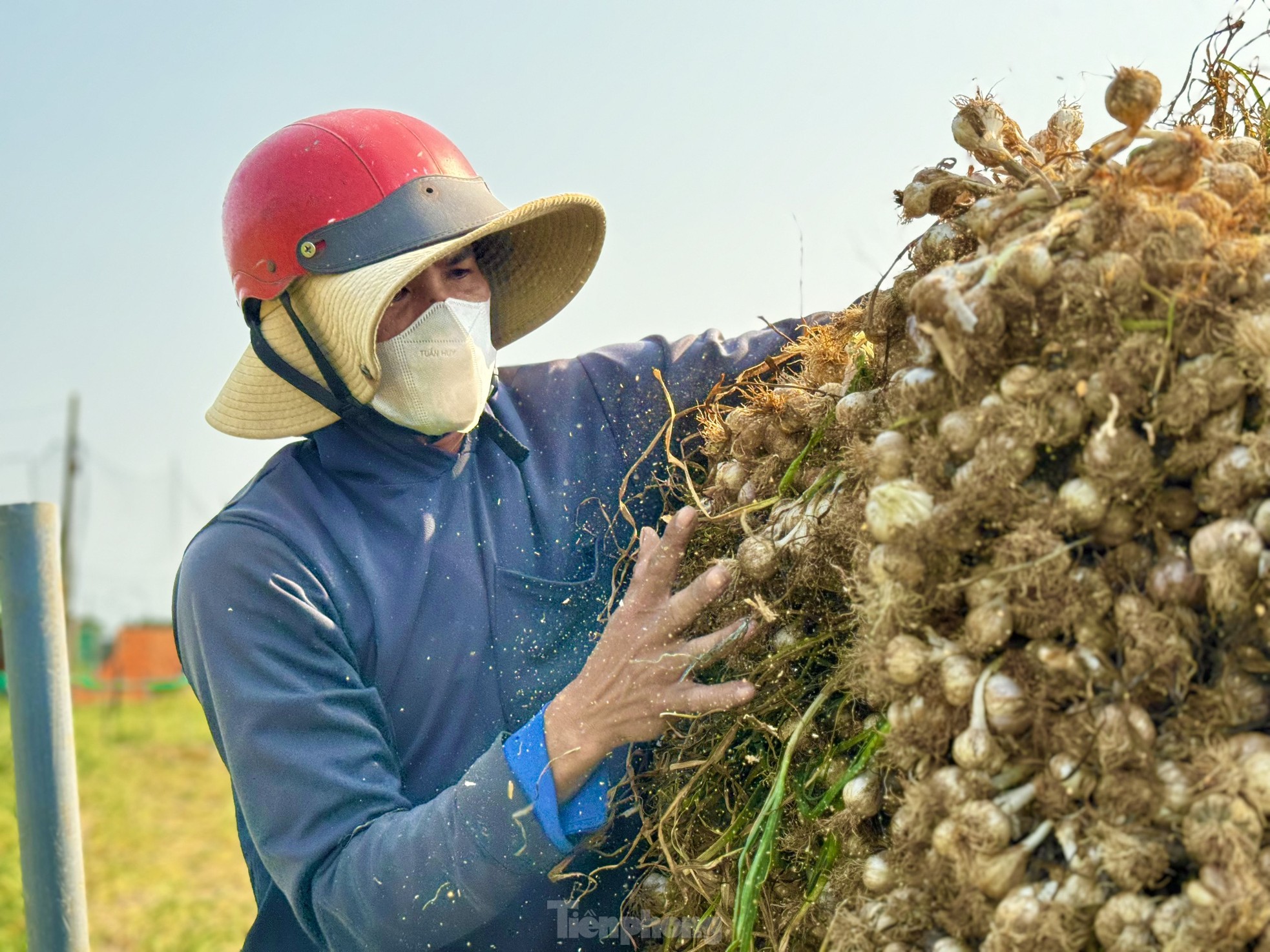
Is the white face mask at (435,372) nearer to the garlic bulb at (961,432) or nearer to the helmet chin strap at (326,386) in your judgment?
the helmet chin strap at (326,386)

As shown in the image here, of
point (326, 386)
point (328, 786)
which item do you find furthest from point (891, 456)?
point (326, 386)

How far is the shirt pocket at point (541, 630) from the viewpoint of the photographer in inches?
73.4

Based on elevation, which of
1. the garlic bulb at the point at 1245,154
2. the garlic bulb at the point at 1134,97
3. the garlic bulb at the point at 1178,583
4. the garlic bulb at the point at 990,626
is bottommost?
the garlic bulb at the point at 990,626

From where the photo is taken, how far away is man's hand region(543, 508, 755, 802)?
1483 millimetres

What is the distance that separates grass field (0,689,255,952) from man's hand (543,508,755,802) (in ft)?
10.3

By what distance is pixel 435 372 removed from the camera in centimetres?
188

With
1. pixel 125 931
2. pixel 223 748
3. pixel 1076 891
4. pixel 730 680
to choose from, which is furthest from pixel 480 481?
pixel 125 931

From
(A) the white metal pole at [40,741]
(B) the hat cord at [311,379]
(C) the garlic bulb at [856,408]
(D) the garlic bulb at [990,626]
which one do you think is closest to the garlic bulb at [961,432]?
(D) the garlic bulb at [990,626]

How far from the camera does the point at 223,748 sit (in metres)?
1.85

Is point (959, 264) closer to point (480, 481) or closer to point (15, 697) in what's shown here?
point (480, 481)

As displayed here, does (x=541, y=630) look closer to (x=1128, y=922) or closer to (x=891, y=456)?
(x=891, y=456)

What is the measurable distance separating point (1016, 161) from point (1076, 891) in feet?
2.41

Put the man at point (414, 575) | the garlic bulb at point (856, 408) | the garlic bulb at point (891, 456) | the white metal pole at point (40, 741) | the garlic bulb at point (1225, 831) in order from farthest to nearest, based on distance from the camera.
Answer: the white metal pole at point (40, 741) < the man at point (414, 575) < the garlic bulb at point (856, 408) < the garlic bulb at point (891, 456) < the garlic bulb at point (1225, 831)

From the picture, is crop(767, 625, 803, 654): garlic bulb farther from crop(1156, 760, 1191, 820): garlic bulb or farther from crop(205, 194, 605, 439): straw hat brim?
crop(205, 194, 605, 439): straw hat brim
